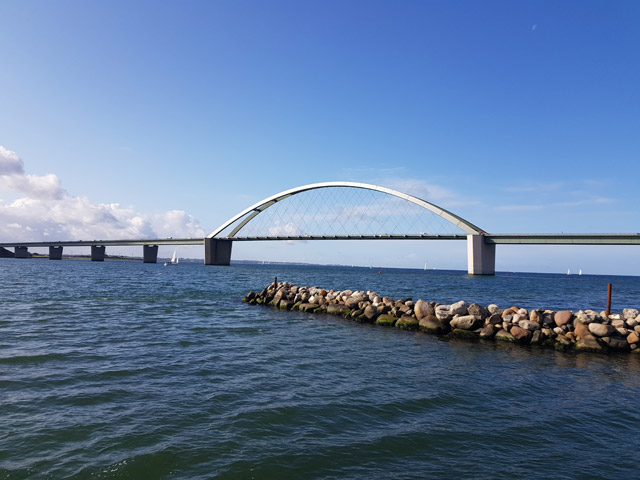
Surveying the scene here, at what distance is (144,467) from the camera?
5.35 metres

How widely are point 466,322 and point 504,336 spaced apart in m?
1.59

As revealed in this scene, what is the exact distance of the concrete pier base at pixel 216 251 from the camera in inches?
4803

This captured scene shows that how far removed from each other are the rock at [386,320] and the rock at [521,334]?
5.61 meters

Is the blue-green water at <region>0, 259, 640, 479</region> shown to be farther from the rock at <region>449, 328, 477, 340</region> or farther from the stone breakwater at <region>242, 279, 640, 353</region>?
the rock at <region>449, 328, 477, 340</region>

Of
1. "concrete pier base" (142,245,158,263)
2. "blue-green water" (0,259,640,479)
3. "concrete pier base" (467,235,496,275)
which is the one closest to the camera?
"blue-green water" (0,259,640,479)

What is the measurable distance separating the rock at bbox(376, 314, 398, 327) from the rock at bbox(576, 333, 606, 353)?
7.83 m

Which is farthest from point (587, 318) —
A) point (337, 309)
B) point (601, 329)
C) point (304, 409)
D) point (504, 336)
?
point (304, 409)

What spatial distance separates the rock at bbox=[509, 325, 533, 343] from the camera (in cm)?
1585

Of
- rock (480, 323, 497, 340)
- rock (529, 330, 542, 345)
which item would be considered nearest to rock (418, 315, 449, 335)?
rock (480, 323, 497, 340)

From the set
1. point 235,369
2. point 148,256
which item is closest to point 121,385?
point 235,369

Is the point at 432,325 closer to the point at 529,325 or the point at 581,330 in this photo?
the point at 529,325

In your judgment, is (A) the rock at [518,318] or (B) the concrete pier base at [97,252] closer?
(A) the rock at [518,318]

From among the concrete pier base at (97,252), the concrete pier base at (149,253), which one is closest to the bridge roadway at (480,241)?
the concrete pier base at (149,253)

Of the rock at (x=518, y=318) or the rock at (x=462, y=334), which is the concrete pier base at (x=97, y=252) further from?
the rock at (x=518, y=318)
